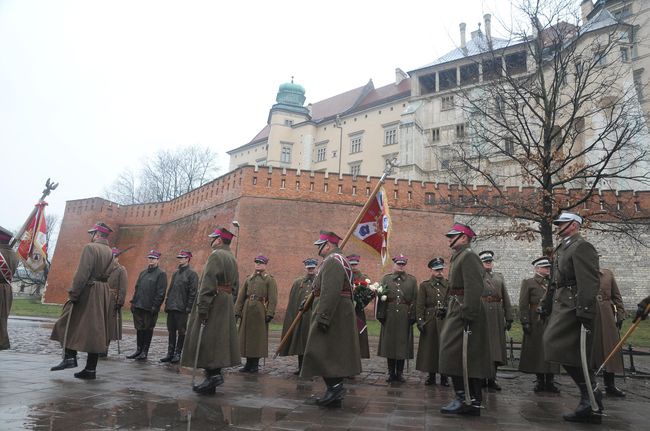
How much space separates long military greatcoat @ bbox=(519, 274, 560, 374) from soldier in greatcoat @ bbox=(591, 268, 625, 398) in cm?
71

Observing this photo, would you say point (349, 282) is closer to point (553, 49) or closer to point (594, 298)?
point (594, 298)

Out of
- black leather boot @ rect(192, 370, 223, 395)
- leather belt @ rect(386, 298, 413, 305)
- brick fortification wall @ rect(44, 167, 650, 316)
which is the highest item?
brick fortification wall @ rect(44, 167, 650, 316)

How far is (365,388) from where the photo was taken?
22.3ft

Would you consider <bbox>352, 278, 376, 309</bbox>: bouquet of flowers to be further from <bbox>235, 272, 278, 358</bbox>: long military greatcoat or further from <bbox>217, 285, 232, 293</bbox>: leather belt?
<bbox>217, 285, 232, 293</bbox>: leather belt

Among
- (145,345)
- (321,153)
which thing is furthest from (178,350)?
(321,153)

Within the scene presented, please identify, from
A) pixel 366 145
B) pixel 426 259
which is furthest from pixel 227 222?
Result: pixel 366 145

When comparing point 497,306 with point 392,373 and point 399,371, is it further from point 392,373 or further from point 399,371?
point 392,373

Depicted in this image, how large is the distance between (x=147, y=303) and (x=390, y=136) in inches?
1562

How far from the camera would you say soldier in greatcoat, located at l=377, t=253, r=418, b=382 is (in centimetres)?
802

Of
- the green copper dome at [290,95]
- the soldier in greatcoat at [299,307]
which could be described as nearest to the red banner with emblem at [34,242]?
the soldier in greatcoat at [299,307]

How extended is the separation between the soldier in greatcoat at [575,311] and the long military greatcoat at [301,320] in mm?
4059

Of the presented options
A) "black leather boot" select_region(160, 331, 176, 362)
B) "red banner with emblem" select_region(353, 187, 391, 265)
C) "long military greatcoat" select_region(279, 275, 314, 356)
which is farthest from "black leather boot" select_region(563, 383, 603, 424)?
"black leather boot" select_region(160, 331, 176, 362)

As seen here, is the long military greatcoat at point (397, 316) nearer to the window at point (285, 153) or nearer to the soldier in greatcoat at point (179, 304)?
the soldier in greatcoat at point (179, 304)

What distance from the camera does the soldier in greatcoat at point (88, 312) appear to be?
6.18 metres
